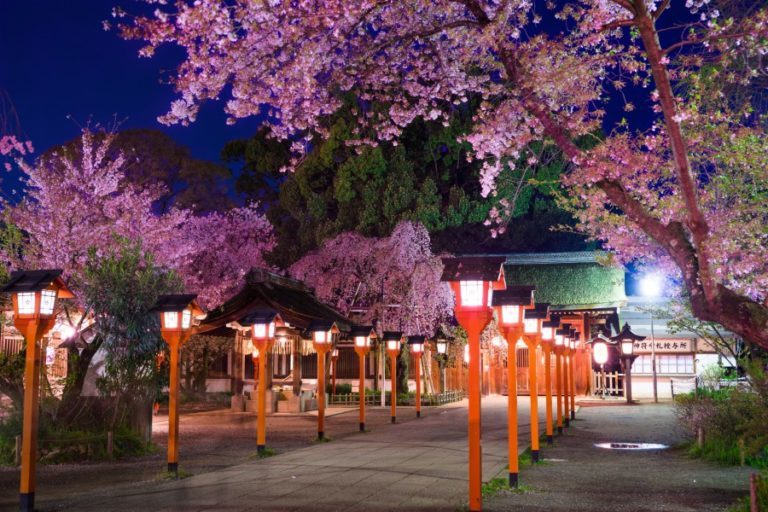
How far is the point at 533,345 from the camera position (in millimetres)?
13766

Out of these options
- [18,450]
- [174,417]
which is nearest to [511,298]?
[174,417]

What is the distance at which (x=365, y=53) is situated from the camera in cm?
1083

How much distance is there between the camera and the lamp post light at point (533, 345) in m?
13.2

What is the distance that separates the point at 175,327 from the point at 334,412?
47.4ft

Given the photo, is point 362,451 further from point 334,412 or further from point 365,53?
point 334,412

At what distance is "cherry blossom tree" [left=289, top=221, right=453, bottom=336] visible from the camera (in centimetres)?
3000

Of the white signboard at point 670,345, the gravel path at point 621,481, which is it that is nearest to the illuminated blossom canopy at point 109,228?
the gravel path at point 621,481

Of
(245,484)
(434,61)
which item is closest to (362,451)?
(245,484)

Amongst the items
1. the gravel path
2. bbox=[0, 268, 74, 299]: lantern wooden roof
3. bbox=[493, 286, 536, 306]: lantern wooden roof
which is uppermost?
bbox=[0, 268, 74, 299]: lantern wooden roof

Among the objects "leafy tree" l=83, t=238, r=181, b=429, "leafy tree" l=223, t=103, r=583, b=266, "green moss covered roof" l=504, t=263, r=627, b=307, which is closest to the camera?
"leafy tree" l=83, t=238, r=181, b=429

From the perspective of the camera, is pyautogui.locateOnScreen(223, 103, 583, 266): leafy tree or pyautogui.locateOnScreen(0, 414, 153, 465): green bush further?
pyautogui.locateOnScreen(223, 103, 583, 266): leafy tree

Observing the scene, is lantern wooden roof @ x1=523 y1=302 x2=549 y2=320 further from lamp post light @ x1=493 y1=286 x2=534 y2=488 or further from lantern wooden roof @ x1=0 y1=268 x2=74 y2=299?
lantern wooden roof @ x1=0 y1=268 x2=74 y2=299

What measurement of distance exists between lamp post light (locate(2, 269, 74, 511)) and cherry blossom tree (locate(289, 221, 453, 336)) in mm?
20366

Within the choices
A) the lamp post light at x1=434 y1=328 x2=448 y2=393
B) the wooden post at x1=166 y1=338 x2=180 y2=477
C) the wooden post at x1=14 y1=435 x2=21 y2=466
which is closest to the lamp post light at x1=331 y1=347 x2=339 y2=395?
A: the lamp post light at x1=434 y1=328 x2=448 y2=393
